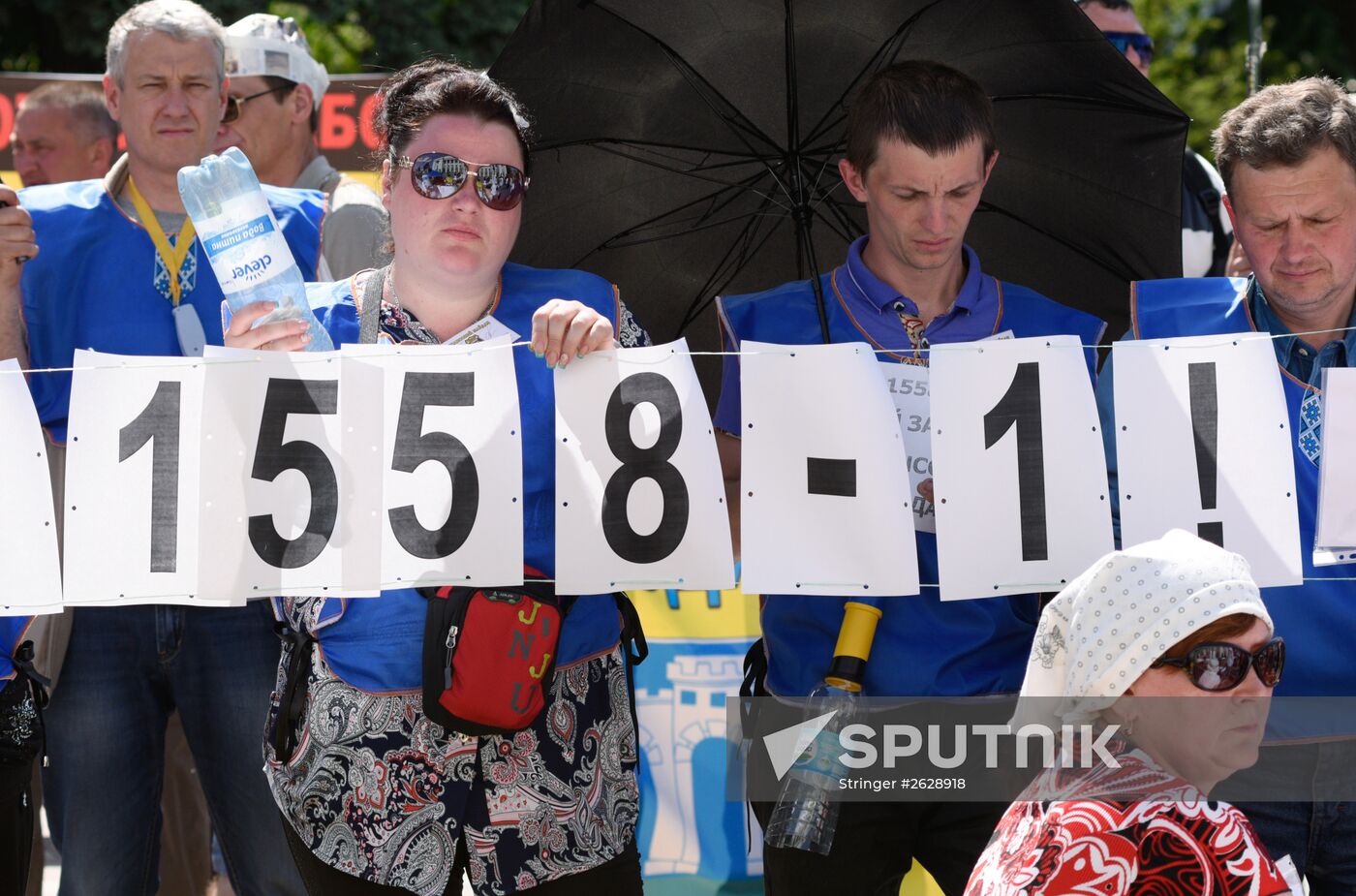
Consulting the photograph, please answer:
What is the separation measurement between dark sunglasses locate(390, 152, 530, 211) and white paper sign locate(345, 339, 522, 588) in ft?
1.03

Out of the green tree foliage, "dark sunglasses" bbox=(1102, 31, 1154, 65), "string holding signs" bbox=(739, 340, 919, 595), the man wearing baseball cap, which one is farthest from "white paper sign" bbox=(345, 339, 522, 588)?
the green tree foliage

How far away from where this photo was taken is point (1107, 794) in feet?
7.69

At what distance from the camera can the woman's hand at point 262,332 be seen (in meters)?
3.03

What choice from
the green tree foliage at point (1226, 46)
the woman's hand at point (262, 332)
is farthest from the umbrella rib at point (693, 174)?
the green tree foliage at point (1226, 46)

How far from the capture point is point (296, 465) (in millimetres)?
3018

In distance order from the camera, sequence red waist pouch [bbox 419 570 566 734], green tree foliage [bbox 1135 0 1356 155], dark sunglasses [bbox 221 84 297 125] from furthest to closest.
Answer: green tree foliage [bbox 1135 0 1356 155] → dark sunglasses [bbox 221 84 297 125] → red waist pouch [bbox 419 570 566 734]

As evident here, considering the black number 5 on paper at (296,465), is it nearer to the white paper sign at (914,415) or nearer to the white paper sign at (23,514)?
the white paper sign at (23,514)

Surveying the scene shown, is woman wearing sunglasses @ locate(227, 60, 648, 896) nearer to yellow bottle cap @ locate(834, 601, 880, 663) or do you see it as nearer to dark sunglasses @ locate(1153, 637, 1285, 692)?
yellow bottle cap @ locate(834, 601, 880, 663)

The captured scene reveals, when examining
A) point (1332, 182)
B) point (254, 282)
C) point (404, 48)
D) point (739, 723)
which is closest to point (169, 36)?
point (254, 282)

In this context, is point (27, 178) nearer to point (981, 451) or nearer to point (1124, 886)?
point (981, 451)

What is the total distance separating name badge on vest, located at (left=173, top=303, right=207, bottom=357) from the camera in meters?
3.74

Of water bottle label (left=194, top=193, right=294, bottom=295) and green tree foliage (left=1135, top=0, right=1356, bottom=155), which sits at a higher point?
green tree foliage (left=1135, top=0, right=1356, bottom=155)

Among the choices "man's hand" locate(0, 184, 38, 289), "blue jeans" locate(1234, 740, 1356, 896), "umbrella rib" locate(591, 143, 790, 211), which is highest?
"umbrella rib" locate(591, 143, 790, 211)

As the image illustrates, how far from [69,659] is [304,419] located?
3.50 ft
